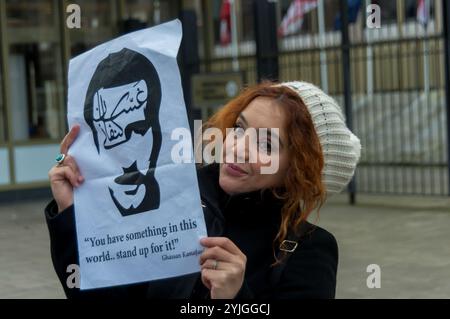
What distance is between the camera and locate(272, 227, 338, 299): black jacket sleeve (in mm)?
1981

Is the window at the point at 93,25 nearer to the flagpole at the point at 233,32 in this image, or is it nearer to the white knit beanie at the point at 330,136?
the flagpole at the point at 233,32

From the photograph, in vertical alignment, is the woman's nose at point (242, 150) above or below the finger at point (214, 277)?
above

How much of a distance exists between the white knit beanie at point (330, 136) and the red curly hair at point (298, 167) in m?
0.02

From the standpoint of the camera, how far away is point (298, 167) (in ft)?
6.68

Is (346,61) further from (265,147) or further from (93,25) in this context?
(265,147)

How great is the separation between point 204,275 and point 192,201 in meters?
0.18

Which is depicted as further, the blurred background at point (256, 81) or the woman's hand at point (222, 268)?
the blurred background at point (256, 81)

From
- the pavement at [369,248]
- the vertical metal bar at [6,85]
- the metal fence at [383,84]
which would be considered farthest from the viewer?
the vertical metal bar at [6,85]

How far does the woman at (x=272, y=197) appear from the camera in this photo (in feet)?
6.56

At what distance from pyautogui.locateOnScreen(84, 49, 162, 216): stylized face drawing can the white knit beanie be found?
16.7 inches

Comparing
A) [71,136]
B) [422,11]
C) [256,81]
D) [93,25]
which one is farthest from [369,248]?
[422,11]

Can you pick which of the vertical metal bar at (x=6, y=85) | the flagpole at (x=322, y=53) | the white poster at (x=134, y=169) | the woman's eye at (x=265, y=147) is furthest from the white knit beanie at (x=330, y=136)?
the vertical metal bar at (x=6, y=85)

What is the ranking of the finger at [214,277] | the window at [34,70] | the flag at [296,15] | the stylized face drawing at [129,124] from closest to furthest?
1. the finger at [214,277]
2. the stylized face drawing at [129,124]
3. the window at [34,70]
4. the flag at [296,15]
